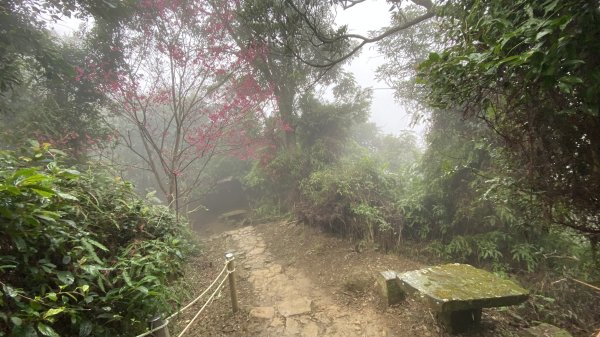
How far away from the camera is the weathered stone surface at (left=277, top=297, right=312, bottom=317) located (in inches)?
166

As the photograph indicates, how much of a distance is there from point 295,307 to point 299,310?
4.2 inches

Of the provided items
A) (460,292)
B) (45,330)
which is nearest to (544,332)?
(460,292)

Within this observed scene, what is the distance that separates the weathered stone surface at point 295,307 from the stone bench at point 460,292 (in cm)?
159

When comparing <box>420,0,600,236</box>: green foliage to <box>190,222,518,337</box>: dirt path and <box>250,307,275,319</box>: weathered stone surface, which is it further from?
<box>250,307,275,319</box>: weathered stone surface

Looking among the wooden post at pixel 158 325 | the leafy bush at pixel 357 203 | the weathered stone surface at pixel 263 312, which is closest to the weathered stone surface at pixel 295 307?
the weathered stone surface at pixel 263 312

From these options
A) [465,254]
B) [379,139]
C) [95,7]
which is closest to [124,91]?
[95,7]

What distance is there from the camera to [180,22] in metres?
7.09

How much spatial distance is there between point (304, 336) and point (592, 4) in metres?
4.20

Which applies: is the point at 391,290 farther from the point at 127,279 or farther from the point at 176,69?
the point at 176,69

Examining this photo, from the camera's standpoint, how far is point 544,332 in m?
3.08

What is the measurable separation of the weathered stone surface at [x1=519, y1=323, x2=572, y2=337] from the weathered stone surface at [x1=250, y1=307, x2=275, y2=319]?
321 centimetres

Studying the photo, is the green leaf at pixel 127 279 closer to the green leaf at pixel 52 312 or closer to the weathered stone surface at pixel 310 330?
the green leaf at pixel 52 312

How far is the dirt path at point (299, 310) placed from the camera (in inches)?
148

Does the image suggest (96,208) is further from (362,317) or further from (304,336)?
(362,317)
